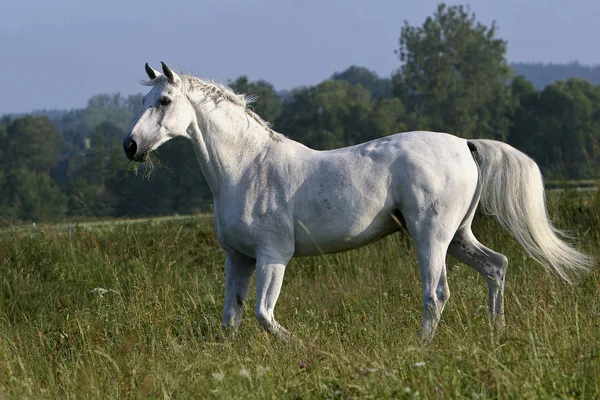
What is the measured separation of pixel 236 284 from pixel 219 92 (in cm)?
149

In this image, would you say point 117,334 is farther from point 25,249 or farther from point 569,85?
point 569,85

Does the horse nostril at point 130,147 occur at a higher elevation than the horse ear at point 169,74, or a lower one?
lower

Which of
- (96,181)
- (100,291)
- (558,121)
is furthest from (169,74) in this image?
(558,121)

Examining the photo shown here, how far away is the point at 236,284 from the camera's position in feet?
20.5

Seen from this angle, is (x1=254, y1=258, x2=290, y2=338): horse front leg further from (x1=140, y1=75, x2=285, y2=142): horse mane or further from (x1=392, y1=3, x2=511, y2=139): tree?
(x1=392, y1=3, x2=511, y2=139): tree

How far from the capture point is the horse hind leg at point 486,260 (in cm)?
623

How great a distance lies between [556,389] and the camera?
3855mm

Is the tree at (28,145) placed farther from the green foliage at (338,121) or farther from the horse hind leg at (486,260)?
the horse hind leg at (486,260)

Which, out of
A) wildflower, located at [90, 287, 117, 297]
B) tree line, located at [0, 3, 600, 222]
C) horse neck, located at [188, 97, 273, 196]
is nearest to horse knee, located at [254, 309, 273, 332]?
horse neck, located at [188, 97, 273, 196]

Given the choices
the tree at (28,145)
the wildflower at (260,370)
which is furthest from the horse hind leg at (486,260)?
the tree at (28,145)

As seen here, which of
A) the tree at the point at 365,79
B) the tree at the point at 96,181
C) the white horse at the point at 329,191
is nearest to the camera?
the white horse at the point at 329,191

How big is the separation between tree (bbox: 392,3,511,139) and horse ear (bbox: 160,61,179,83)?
6583cm

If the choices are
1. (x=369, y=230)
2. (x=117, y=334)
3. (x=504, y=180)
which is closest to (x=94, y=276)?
(x=117, y=334)

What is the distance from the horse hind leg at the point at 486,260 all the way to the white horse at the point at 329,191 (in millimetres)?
11
